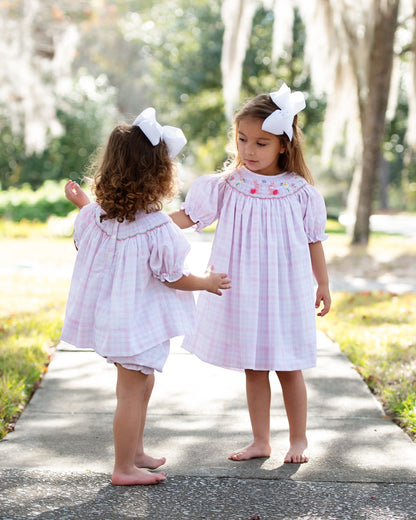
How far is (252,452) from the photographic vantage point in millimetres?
2896

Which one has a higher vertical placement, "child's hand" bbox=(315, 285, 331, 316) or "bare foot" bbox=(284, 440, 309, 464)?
"child's hand" bbox=(315, 285, 331, 316)

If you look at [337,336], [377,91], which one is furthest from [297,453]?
[377,91]

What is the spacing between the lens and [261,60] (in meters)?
20.0

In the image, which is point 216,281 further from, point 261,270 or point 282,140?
point 282,140

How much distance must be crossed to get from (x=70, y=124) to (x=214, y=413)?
21363 mm

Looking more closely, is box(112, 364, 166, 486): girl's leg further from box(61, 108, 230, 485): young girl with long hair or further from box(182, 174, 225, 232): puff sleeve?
box(182, 174, 225, 232): puff sleeve

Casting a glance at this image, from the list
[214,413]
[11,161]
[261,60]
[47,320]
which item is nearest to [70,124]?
[11,161]

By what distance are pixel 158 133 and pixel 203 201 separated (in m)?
0.43

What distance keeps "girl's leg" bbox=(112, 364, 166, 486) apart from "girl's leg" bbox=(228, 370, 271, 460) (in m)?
0.48

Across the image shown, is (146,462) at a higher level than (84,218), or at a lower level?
lower

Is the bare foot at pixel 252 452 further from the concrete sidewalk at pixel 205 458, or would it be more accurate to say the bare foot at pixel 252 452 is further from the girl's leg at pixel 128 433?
the girl's leg at pixel 128 433

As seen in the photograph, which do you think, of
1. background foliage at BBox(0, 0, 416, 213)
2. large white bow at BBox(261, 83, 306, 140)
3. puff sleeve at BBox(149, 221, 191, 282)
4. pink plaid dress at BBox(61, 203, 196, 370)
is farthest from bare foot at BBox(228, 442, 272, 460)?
background foliage at BBox(0, 0, 416, 213)

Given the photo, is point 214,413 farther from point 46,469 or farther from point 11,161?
point 11,161

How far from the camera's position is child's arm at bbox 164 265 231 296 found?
2.61 meters
